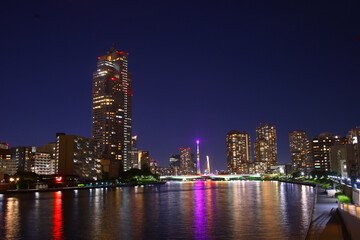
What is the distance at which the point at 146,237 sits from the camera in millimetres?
28516

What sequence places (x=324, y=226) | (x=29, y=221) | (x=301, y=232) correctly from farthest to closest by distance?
(x=29, y=221), (x=301, y=232), (x=324, y=226)

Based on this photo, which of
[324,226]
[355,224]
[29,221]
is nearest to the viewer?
[355,224]

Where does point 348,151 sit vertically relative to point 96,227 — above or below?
above

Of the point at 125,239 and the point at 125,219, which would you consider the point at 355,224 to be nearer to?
the point at 125,239

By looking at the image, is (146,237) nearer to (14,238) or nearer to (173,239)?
(173,239)

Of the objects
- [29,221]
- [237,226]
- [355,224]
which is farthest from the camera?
[29,221]

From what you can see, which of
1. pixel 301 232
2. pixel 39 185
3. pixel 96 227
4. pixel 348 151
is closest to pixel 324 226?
pixel 301 232

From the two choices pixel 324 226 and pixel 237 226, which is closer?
pixel 324 226

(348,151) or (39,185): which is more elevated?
(348,151)

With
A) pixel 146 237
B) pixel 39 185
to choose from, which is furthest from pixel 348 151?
pixel 146 237

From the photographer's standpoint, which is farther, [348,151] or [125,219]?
[348,151]

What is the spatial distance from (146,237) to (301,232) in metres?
12.5

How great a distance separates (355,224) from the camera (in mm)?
23625

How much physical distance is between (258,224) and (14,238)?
21471 millimetres
